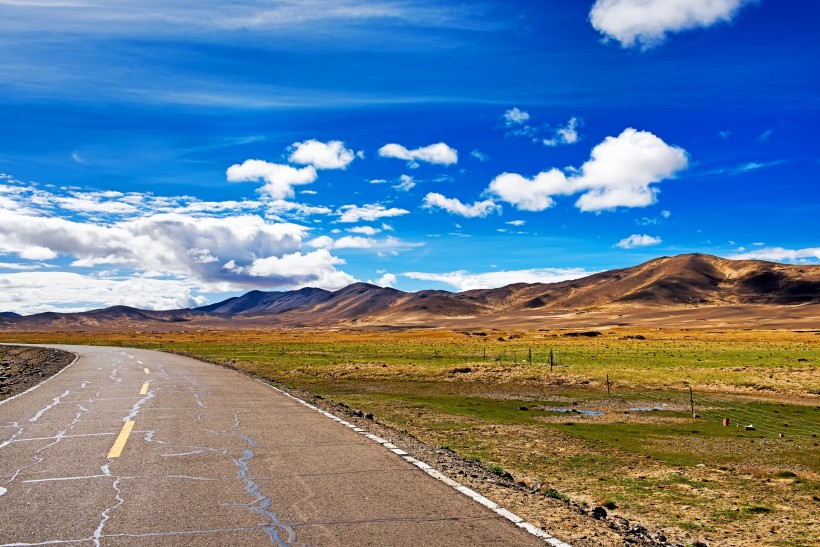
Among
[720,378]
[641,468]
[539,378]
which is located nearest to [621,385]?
[539,378]

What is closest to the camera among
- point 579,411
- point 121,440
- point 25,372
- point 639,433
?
point 121,440

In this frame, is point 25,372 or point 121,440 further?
point 25,372

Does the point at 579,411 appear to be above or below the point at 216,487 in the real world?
below

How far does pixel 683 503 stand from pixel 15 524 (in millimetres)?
10658

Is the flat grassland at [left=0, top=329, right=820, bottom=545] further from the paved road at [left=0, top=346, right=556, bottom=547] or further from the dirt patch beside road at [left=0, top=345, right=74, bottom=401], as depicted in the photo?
the dirt patch beside road at [left=0, top=345, right=74, bottom=401]

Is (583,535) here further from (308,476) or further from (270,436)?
(270,436)

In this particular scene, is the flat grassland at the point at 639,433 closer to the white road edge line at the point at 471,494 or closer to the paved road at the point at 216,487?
the white road edge line at the point at 471,494

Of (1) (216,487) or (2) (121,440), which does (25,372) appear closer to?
(2) (121,440)

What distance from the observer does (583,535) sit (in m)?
7.73

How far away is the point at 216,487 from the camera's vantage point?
9500mm

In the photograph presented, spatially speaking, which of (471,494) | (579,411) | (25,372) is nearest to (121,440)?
(471,494)

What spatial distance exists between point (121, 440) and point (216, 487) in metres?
5.06

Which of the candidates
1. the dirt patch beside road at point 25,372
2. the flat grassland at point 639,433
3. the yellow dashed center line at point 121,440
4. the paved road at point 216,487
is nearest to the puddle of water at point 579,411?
the flat grassland at point 639,433

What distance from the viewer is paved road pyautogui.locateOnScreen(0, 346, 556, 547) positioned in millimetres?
7340
